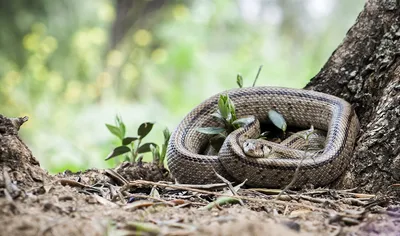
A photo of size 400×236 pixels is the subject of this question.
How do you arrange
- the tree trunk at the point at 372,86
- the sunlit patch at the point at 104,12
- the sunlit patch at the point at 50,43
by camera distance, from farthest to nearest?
the sunlit patch at the point at 104,12, the sunlit patch at the point at 50,43, the tree trunk at the point at 372,86

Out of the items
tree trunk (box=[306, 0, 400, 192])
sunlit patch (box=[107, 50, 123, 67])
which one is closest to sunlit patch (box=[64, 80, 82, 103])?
sunlit patch (box=[107, 50, 123, 67])

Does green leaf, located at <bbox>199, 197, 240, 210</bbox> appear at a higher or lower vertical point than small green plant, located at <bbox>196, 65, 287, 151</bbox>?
lower

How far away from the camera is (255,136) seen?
364 cm

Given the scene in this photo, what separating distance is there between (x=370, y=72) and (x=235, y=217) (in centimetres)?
200

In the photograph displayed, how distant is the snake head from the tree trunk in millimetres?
509

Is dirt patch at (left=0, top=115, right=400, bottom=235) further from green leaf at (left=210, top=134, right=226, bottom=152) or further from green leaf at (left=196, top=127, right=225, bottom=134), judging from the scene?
green leaf at (left=210, top=134, right=226, bottom=152)

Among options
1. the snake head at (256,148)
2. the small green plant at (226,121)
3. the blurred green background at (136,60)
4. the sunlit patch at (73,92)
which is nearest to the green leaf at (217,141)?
the small green plant at (226,121)

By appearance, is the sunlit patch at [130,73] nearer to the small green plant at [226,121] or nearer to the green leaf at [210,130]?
the small green plant at [226,121]

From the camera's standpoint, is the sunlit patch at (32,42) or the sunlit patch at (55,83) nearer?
the sunlit patch at (55,83)

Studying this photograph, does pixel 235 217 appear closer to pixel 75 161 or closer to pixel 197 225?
pixel 197 225

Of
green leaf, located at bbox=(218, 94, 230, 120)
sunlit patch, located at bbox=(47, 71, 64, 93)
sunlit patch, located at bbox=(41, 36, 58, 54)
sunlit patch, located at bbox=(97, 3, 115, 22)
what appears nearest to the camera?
green leaf, located at bbox=(218, 94, 230, 120)

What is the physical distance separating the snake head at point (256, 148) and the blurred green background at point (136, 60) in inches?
146

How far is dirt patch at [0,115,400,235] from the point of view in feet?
6.15

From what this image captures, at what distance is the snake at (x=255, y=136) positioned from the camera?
3.13m
